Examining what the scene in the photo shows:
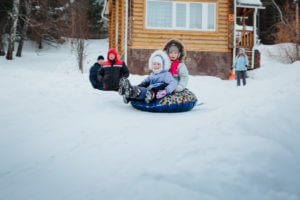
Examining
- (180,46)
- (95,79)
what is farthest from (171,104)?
(95,79)

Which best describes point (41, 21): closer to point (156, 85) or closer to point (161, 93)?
point (156, 85)

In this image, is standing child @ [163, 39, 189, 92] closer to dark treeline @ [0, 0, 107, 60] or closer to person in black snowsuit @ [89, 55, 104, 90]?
person in black snowsuit @ [89, 55, 104, 90]

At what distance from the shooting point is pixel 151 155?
6.38 ft

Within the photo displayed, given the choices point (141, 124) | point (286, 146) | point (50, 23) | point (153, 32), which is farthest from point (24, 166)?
point (50, 23)

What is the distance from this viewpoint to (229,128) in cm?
236

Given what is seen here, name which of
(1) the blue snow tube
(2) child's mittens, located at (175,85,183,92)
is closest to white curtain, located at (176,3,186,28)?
(2) child's mittens, located at (175,85,183,92)

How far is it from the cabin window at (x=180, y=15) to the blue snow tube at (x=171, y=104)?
7.00 m

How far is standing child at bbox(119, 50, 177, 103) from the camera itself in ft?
12.8

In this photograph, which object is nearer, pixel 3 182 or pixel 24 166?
pixel 3 182

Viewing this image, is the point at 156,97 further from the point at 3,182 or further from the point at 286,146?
the point at 3,182

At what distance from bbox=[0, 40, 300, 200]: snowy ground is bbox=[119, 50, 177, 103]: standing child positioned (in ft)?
2.49

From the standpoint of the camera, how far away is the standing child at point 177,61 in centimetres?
441

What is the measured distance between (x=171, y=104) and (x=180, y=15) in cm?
776

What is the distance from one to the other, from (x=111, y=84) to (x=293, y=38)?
1396 cm
